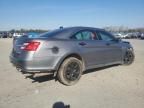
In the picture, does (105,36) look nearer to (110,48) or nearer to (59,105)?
(110,48)

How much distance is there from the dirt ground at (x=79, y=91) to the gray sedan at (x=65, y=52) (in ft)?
1.43

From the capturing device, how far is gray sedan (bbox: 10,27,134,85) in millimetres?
5323

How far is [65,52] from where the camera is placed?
18.9ft

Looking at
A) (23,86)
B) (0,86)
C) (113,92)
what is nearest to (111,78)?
(113,92)

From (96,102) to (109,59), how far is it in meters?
3.03

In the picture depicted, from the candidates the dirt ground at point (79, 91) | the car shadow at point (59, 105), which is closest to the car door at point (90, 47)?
the dirt ground at point (79, 91)

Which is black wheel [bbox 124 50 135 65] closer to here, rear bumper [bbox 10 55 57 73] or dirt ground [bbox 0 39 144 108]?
dirt ground [bbox 0 39 144 108]

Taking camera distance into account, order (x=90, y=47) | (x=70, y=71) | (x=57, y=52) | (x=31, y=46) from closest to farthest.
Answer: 1. (x=31, y=46)
2. (x=57, y=52)
3. (x=70, y=71)
4. (x=90, y=47)

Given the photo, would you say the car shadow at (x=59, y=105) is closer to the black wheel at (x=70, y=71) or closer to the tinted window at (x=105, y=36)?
the black wheel at (x=70, y=71)

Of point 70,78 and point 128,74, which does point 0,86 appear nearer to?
point 70,78

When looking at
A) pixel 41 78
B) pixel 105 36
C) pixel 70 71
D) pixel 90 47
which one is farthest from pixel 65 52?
pixel 105 36

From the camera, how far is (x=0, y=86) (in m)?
5.96

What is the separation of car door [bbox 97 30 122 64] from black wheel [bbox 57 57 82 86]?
134 cm

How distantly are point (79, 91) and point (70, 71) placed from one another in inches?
30.7
